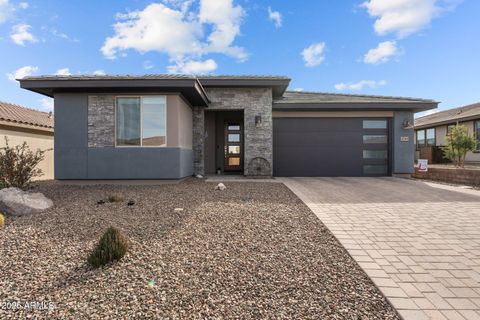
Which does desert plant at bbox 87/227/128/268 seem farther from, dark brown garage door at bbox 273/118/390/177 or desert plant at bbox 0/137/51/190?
dark brown garage door at bbox 273/118/390/177

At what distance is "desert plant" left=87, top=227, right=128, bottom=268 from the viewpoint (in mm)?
2691

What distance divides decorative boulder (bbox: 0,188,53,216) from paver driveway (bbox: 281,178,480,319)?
556 cm

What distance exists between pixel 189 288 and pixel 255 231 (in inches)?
64.6

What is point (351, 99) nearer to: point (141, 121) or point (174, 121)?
point (174, 121)

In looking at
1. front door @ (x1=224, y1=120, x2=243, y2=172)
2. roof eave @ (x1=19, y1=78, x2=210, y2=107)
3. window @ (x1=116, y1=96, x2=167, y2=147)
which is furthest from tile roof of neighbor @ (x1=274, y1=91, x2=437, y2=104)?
window @ (x1=116, y1=96, x2=167, y2=147)

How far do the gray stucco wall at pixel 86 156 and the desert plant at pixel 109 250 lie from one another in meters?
5.03

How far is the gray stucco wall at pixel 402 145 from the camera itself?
10.7 metres

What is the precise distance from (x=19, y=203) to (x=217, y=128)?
8.10 meters

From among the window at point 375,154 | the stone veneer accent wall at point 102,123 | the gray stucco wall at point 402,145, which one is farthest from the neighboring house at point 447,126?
the stone veneer accent wall at point 102,123

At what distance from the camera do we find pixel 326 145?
1095 centimetres

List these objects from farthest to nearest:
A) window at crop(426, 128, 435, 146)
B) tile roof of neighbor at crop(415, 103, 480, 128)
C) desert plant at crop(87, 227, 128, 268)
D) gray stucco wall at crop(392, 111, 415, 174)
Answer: window at crop(426, 128, 435, 146), tile roof of neighbor at crop(415, 103, 480, 128), gray stucco wall at crop(392, 111, 415, 174), desert plant at crop(87, 227, 128, 268)

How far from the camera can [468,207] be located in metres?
5.40

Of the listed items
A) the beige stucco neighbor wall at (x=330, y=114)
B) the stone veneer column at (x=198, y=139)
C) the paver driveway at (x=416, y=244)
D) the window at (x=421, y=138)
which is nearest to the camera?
the paver driveway at (x=416, y=244)

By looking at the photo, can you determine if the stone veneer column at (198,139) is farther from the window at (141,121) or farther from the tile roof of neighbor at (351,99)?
the tile roof of neighbor at (351,99)
